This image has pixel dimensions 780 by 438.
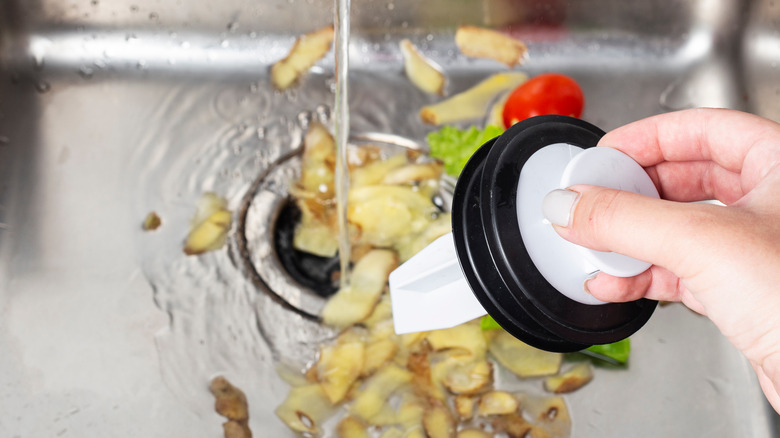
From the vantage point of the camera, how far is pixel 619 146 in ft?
1.75

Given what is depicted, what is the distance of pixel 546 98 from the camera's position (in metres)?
0.85

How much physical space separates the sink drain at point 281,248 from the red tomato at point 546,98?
0.44 feet

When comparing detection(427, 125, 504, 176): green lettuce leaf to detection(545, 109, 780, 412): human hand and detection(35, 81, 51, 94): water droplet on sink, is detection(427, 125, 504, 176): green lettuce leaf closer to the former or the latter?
detection(545, 109, 780, 412): human hand

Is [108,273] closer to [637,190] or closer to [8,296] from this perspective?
[8,296]

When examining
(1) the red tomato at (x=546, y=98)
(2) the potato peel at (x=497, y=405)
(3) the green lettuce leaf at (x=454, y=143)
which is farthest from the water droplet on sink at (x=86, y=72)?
(2) the potato peel at (x=497, y=405)

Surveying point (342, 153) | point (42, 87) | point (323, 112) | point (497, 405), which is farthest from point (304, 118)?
point (497, 405)

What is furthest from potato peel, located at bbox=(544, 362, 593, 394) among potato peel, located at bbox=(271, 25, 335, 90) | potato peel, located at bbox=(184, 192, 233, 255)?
potato peel, located at bbox=(271, 25, 335, 90)

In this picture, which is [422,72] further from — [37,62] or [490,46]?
[37,62]

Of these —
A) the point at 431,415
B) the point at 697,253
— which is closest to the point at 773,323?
the point at 697,253

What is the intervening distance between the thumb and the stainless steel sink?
0.39 m

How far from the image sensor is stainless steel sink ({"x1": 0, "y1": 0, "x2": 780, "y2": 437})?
729mm

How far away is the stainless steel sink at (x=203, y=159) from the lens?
729 mm

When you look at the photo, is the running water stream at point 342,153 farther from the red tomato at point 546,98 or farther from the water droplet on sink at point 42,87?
the water droplet on sink at point 42,87

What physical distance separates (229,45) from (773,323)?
81cm
